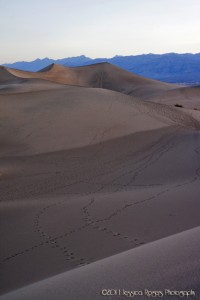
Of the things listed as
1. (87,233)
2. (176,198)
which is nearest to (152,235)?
(87,233)

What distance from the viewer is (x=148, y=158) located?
11.4 metres

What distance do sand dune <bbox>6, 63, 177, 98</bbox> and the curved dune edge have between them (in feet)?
136

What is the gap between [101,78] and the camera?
51.7 metres

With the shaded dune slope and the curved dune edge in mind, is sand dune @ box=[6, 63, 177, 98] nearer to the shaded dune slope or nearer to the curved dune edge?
the shaded dune slope

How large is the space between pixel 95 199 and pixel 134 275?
414 cm

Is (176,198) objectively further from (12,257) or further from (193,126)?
(193,126)

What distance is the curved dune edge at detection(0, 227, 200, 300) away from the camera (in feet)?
9.35

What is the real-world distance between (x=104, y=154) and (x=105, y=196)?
5.06 metres

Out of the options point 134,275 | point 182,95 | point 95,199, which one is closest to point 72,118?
point 95,199

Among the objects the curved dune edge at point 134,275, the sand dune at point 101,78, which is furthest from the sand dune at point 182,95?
the curved dune edge at point 134,275

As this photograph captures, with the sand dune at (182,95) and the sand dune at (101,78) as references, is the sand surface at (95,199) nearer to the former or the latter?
the sand dune at (182,95)

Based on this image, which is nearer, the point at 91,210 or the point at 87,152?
the point at 91,210

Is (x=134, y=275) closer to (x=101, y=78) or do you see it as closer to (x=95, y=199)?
(x=95, y=199)

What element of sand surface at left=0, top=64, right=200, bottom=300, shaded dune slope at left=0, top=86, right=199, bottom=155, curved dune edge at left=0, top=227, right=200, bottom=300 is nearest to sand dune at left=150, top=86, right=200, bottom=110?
shaded dune slope at left=0, top=86, right=199, bottom=155
